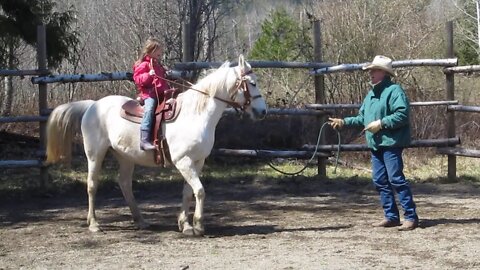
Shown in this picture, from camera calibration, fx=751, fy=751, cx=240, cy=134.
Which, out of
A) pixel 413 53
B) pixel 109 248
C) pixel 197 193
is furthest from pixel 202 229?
pixel 413 53

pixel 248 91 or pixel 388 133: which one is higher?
pixel 248 91

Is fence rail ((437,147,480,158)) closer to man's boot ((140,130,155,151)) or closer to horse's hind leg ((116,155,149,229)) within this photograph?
horse's hind leg ((116,155,149,229))

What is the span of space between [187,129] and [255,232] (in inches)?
44.5

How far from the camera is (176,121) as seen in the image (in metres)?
6.71

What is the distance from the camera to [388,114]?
6.71 m

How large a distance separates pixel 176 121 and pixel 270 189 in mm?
3082

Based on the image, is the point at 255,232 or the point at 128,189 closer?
the point at 255,232

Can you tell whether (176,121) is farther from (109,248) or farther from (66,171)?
(66,171)

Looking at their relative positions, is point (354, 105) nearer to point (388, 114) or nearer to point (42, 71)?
point (388, 114)

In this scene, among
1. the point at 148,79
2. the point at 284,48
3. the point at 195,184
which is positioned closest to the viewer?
the point at 195,184

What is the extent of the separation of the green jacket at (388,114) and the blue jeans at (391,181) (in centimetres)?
10

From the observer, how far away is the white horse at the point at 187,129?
6605 mm

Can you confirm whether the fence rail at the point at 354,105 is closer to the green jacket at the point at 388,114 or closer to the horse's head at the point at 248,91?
the green jacket at the point at 388,114

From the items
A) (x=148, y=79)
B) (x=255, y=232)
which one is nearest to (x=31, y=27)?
(x=148, y=79)
